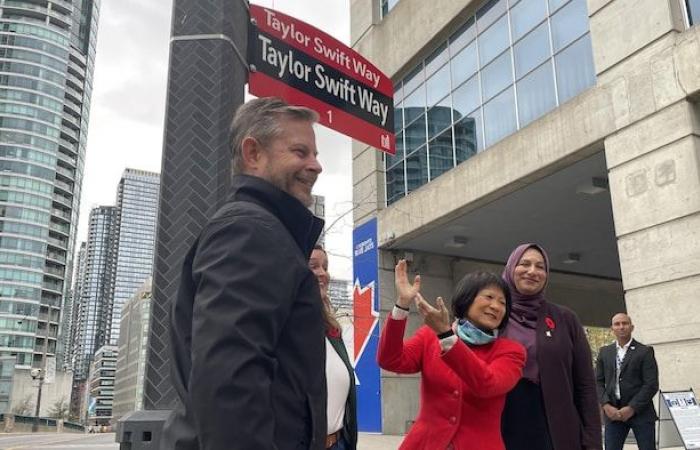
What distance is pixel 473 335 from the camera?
3.21m

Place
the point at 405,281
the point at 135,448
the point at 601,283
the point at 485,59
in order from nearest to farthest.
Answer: the point at 135,448 → the point at 405,281 → the point at 485,59 → the point at 601,283

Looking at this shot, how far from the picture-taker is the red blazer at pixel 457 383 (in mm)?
2889

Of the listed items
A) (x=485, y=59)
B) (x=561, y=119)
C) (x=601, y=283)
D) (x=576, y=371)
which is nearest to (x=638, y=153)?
(x=561, y=119)

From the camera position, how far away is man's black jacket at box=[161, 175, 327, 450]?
1.32 meters

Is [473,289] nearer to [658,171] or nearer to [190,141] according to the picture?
[190,141]

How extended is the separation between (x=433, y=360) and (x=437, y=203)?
11.2 meters

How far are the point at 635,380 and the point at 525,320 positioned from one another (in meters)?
3.76

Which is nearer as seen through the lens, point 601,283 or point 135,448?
point 135,448

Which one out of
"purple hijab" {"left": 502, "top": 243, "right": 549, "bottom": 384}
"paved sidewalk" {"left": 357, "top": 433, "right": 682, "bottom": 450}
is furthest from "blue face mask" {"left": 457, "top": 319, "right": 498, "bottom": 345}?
"paved sidewalk" {"left": 357, "top": 433, "right": 682, "bottom": 450}

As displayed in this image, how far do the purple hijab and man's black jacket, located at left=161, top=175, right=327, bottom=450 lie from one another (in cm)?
213

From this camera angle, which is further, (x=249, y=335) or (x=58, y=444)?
(x=58, y=444)

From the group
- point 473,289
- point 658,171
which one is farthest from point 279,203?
point 658,171

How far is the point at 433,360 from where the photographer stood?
3.11 m

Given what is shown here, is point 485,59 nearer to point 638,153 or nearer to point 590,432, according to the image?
point 638,153
